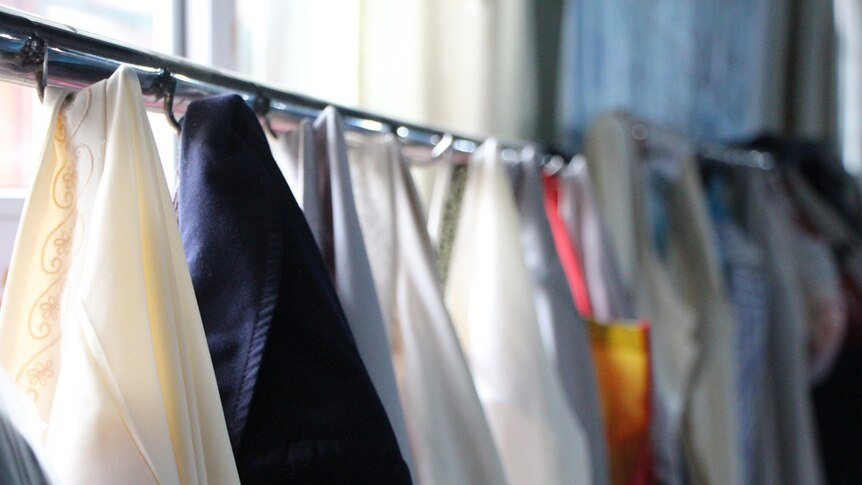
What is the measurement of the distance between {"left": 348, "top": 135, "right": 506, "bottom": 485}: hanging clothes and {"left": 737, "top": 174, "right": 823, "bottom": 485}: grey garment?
2.12ft

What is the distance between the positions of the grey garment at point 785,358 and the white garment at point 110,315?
2.80 ft

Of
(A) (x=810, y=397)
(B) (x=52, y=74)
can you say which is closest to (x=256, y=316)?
(B) (x=52, y=74)

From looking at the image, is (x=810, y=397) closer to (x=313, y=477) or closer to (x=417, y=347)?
(x=417, y=347)

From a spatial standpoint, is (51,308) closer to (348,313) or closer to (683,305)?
(348,313)

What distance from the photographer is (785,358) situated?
98 cm

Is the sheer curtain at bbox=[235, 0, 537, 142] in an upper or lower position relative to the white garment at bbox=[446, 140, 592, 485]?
upper

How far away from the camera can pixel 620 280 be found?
29.4 inches

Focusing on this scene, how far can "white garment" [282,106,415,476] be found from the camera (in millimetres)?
441

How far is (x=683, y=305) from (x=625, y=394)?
22cm

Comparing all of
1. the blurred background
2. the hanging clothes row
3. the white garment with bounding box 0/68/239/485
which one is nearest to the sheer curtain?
the blurred background

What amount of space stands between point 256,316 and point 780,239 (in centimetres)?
87

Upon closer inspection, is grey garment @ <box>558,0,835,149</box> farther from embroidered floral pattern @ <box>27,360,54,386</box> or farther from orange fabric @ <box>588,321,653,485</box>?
embroidered floral pattern @ <box>27,360,54,386</box>

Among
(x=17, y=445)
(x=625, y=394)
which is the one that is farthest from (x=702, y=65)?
(x=17, y=445)

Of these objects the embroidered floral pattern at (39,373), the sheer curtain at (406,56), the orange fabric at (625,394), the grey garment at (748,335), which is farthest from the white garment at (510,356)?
the grey garment at (748,335)
